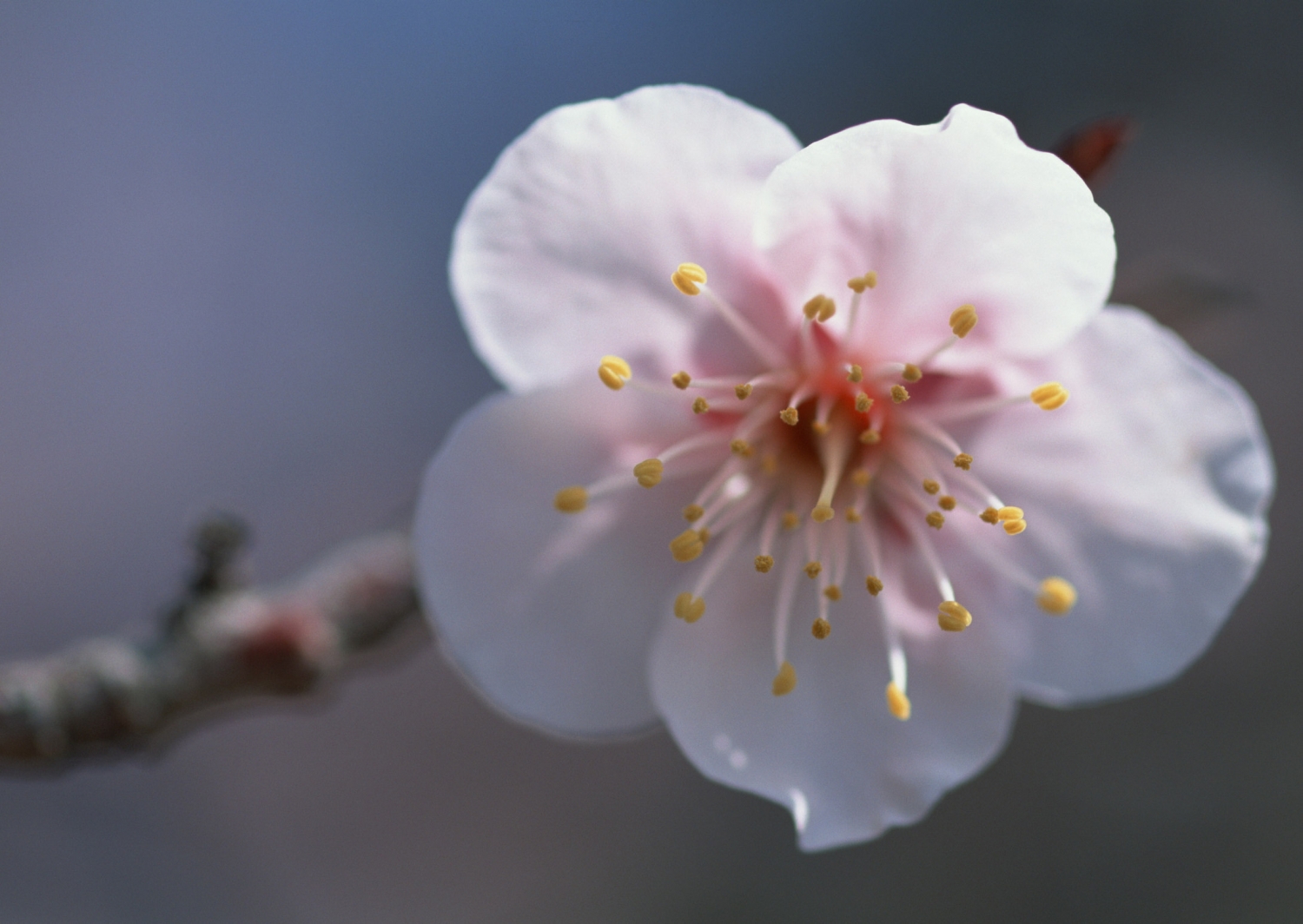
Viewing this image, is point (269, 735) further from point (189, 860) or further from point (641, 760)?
point (641, 760)

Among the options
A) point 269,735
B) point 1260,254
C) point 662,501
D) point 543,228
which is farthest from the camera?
point 1260,254

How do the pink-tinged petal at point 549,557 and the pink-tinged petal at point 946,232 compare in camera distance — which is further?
the pink-tinged petal at point 549,557

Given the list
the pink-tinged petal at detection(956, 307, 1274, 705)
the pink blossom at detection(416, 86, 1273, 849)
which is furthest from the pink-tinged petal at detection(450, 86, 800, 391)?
the pink-tinged petal at detection(956, 307, 1274, 705)

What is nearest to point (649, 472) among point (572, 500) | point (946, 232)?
point (572, 500)

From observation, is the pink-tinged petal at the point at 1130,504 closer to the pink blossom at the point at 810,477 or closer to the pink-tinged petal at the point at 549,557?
the pink blossom at the point at 810,477

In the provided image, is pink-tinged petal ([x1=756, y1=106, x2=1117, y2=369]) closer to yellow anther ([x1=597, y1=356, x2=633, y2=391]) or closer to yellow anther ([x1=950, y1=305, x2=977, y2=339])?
yellow anther ([x1=950, y1=305, x2=977, y2=339])

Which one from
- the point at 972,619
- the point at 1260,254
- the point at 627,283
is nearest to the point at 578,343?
the point at 627,283

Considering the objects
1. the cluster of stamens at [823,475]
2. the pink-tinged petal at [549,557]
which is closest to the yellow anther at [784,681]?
the cluster of stamens at [823,475]
